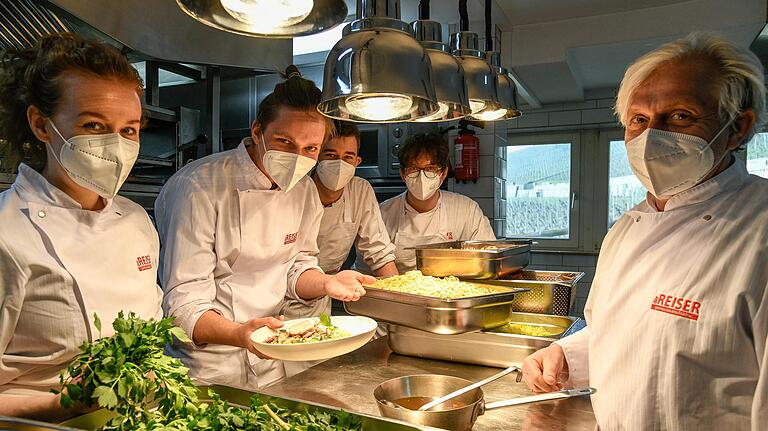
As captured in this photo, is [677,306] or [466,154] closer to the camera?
[677,306]

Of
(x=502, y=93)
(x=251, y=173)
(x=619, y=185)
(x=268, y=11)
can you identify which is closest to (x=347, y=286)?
(x=251, y=173)

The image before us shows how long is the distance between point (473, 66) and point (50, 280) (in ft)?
4.86

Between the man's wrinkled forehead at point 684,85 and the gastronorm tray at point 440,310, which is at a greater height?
the man's wrinkled forehead at point 684,85

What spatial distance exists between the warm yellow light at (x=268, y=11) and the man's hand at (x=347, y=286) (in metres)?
1.04

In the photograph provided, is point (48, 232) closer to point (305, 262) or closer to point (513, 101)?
point (305, 262)

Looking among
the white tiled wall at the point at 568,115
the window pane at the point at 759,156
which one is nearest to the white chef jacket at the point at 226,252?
the white tiled wall at the point at 568,115

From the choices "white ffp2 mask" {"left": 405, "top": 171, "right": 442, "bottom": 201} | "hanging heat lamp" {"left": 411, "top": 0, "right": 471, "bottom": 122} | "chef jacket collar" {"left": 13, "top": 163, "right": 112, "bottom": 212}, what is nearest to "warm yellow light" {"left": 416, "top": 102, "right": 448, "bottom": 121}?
"hanging heat lamp" {"left": 411, "top": 0, "right": 471, "bottom": 122}

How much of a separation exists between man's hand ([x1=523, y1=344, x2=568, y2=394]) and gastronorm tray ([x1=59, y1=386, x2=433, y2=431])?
60cm

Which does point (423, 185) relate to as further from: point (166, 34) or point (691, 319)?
point (691, 319)

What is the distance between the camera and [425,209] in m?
3.73

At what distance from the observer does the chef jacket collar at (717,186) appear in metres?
1.28

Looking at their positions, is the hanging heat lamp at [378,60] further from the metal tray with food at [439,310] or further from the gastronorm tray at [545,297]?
the gastronorm tray at [545,297]

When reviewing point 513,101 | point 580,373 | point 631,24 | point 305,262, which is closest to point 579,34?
point 631,24

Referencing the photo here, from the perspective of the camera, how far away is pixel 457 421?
1.20 m
